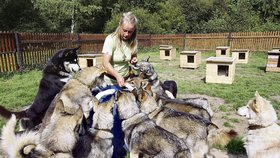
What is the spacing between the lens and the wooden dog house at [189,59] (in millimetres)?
11945

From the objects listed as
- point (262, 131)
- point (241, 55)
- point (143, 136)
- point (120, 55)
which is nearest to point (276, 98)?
point (262, 131)

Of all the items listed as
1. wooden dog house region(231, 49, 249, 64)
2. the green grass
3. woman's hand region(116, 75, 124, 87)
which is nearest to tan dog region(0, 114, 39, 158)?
woman's hand region(116, 75, 124, 87)

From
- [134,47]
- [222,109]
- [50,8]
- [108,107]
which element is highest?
[50,8]

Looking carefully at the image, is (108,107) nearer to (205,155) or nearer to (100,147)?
(100,147)

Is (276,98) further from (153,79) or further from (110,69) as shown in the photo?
(110,69)

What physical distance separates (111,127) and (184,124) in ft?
3.34

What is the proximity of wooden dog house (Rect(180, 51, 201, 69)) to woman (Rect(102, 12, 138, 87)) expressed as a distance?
26.6 feet

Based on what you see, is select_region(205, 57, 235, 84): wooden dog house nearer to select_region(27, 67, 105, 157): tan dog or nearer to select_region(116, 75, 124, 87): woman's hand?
select_region(116, 75, 124, 87): woman's hand

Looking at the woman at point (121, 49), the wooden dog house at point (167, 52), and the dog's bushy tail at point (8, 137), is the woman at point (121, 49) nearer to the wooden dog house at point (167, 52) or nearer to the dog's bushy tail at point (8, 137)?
the dog's bushy tail at point (8, 137)

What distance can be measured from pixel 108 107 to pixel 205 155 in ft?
4.76

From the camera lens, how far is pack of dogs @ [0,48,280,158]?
8.72ft

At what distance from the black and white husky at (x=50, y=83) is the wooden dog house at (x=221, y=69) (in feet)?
17.7

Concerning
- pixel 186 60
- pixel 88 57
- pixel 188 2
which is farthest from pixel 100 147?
pixel 188 2

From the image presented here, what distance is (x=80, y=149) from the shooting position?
9.81 feet
